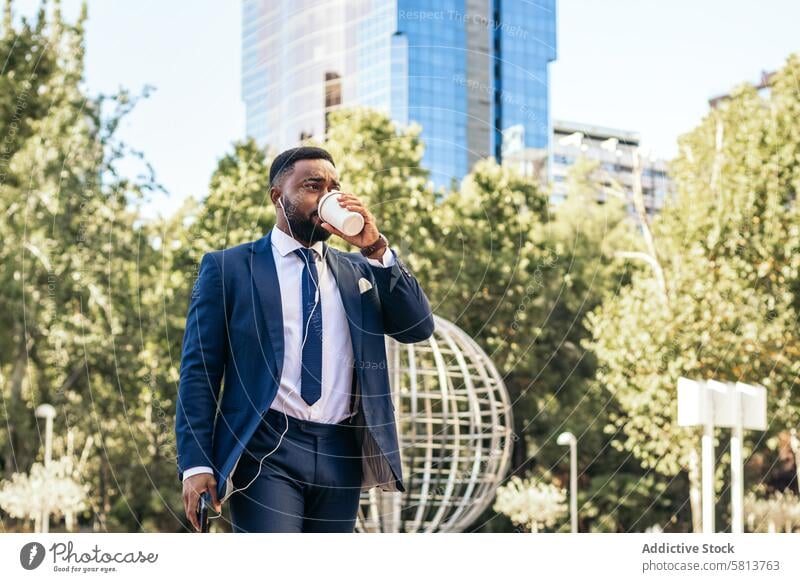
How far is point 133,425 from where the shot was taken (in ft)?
55.6

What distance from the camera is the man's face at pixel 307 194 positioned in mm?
3914

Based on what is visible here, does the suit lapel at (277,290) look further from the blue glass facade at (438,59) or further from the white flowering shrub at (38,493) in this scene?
the white flowering shrub at (38,493)

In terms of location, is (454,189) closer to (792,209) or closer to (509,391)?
(509,391)

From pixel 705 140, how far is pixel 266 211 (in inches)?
224

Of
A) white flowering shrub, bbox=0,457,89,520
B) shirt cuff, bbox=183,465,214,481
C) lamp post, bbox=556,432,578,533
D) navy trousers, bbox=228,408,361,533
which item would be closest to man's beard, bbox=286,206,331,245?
navy trousers, bbox=228,408,361,533

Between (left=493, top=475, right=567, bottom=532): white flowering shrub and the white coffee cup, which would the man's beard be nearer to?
the white coffee cup

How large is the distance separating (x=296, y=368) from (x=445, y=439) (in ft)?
32.9

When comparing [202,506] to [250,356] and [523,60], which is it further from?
[523,60]

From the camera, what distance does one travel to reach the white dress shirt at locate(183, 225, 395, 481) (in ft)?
12.1

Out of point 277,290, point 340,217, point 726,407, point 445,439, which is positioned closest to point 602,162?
point 445,439

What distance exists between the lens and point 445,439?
13.6m

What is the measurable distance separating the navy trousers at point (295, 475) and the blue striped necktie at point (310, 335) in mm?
108

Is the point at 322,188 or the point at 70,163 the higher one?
the point at 70,163
